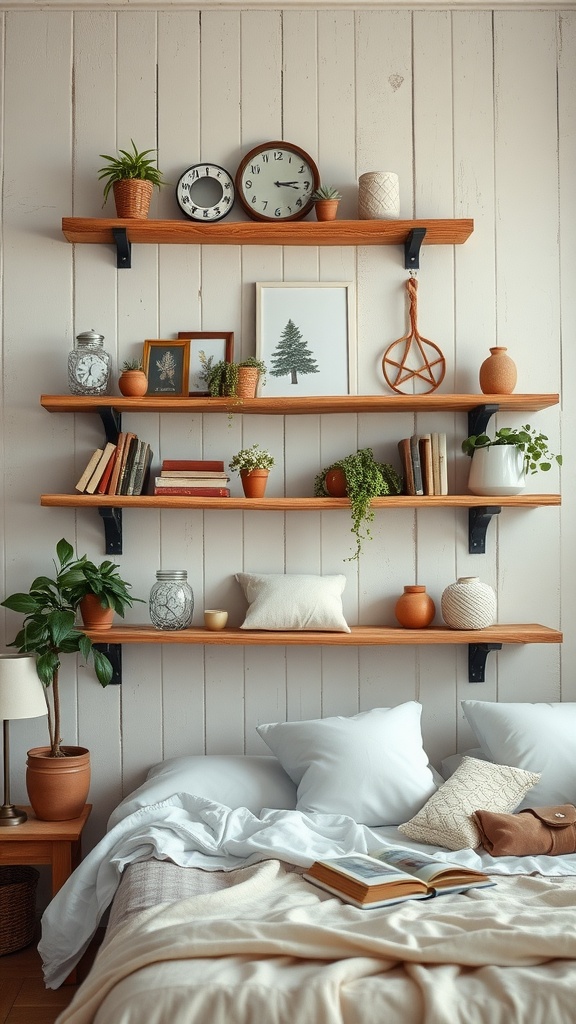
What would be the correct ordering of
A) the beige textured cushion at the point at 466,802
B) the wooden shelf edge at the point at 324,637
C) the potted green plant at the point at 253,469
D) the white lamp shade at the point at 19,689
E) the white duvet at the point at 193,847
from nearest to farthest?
1. the white duvet at the point at 193,847
2. the beige textured cushion at the point at 466,802
3. the white lamp shade at the point at 19,689
4. the wooden shelf edge at the point at 324,637
5. the potted green plant at the point at 253,469

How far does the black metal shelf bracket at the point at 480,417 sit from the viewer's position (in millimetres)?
3041

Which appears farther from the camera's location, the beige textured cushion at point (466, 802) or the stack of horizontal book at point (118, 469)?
the stack of horizontal book at point (118, 469)

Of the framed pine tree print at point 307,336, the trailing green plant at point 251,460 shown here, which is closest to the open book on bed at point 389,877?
the trailing green plant at point 251,460

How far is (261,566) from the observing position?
3195 mm

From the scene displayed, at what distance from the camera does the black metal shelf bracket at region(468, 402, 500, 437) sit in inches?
120

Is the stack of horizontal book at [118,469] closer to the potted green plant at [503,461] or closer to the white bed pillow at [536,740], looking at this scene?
the potted green plant at [503,461]

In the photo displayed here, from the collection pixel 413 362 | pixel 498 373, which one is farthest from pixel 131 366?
pixel 498 373

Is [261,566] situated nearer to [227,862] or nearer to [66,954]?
[227,862]

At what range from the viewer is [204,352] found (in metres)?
3.16

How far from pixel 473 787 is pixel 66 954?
124cm

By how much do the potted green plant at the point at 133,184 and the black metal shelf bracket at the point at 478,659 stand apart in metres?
1.80

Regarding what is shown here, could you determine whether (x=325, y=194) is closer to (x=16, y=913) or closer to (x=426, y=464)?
(x=426, y=464)

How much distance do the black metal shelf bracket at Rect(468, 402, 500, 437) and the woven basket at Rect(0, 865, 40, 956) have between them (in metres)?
2.07

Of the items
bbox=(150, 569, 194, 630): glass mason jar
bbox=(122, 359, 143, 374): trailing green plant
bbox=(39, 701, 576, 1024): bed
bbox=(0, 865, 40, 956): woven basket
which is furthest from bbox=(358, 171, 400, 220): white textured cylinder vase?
bbox=(0, 865, 40, 956): woven basket
